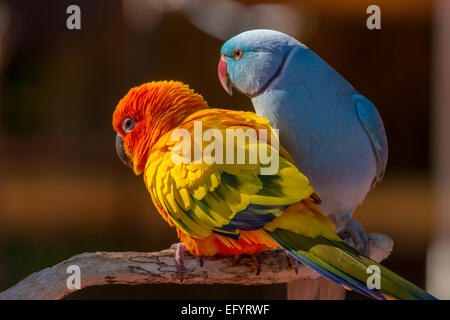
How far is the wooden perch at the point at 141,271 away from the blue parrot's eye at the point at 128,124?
157 millimetres

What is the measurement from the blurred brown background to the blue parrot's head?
3.6 inches

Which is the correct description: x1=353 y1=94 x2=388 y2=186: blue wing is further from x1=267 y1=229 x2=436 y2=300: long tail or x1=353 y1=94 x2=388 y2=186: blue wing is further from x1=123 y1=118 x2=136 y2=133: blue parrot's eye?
x1=123 y1=118 x2=136 y2=133: blue parrot's eye

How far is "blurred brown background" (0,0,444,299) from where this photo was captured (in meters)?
0.73

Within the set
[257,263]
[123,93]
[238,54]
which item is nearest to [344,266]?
[257,263]

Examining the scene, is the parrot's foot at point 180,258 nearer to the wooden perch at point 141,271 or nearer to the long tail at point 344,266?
the wooden perch at point 141,271

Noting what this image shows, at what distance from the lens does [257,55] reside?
565mm

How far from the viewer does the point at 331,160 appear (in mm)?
559

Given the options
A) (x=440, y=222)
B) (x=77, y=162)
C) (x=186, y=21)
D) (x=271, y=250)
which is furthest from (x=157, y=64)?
(x=440, y=222)

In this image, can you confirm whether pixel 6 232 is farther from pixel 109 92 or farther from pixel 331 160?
pixel 331 160

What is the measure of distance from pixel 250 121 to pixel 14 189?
721mm

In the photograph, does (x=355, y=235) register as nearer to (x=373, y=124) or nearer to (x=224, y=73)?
(x=373, y=124)

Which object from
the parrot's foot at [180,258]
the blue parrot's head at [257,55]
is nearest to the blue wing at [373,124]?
the blue parrot's head at [257,55]

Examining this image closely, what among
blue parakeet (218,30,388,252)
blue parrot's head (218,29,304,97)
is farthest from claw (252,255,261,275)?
blue parrot's head (218,29,304,97)

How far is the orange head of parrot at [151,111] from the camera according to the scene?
0.57 metres
